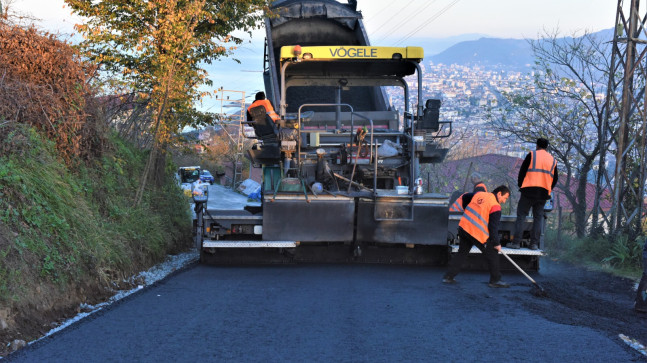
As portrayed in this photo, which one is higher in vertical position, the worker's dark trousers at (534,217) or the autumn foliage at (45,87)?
the autumn foliage at (45,87)

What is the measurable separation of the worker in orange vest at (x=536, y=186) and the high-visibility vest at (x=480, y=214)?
1.35 metres

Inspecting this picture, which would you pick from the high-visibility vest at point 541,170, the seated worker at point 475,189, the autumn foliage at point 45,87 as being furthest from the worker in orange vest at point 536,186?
the autumn foliage at point 45,87

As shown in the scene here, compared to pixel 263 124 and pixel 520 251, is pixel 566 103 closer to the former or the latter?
pixel 520 251

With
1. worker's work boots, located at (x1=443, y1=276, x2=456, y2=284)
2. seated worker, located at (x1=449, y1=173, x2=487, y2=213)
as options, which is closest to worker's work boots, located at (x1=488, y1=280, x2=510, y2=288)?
worker's work boots, located at (x1=443, y1=276, x2=456, y2=284)

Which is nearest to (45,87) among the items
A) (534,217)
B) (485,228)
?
(485,228)

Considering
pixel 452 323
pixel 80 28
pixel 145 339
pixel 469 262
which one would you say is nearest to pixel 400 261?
pixel 469 262

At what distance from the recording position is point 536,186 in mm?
10336

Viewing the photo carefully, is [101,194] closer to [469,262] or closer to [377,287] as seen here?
[377,287]

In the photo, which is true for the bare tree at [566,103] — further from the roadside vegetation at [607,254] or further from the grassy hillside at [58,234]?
the grassy hillside at [58,234]

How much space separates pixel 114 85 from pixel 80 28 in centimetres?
116

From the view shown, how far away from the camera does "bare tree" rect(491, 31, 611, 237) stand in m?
16.4

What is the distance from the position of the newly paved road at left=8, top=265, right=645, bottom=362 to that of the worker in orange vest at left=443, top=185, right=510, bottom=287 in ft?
0.76

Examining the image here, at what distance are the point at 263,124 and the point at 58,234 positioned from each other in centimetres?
433

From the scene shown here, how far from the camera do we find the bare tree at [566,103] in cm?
1636
